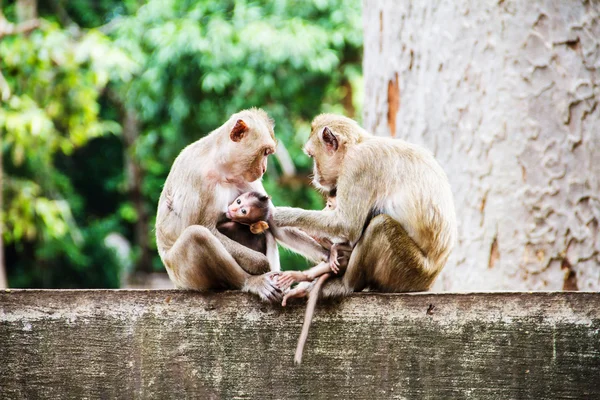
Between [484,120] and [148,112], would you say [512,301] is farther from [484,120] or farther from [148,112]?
[148,112]

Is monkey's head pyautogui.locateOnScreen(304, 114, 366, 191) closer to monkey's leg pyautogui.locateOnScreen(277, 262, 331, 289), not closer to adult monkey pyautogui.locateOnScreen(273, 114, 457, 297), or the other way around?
adult monkey pyautogui.locateOnScreen(273, 114, 457, 297)

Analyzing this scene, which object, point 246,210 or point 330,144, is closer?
point 246,210

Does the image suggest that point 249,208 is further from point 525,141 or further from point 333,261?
point 525,141

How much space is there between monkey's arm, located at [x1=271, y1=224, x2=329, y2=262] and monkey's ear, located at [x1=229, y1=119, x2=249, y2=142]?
1.66 feet

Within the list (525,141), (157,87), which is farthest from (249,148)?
(157,87)

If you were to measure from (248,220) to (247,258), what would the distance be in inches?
8.3

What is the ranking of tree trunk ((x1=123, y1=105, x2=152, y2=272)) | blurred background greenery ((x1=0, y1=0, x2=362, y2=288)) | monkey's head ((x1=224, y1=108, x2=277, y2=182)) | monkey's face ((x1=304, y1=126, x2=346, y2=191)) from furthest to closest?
1. tree trunk ((x1=123, y1=105, x2=152, y2=272))
2. blurred background greenery ((x1=0, y1=0, x2=362, y2=288))
3. monkey's face ((x1=304, y1=126, x2=346, y2=191))
4. monkey's head ((x1=224, y1=108, x2=277, y2=182))

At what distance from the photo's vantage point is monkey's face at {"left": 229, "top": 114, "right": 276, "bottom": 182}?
12.4ft

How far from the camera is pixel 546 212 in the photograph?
15.4ft

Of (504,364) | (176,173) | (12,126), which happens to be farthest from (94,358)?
(12,126)

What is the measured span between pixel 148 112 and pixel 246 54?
8.69 feet

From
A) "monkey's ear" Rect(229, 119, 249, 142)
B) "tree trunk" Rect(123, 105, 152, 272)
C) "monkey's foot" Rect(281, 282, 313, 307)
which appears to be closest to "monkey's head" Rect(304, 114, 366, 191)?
"monkey's ear" Rect(229, 119, 249, 142)

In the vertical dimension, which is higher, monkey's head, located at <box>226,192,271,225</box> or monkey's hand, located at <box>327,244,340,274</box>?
monkey's head, located at <box>226,192,271,225</box>

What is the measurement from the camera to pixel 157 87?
14.1m
